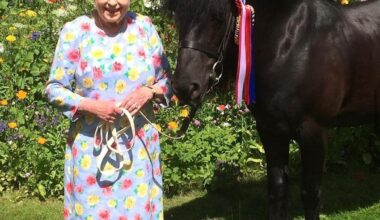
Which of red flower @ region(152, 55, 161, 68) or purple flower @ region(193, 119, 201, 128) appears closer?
red flower @ region(152, 55, 161, 68)

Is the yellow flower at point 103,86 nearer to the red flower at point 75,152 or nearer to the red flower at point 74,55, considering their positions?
the red flower at point 74,55

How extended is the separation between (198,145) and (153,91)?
1985 mm

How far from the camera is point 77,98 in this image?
236cm

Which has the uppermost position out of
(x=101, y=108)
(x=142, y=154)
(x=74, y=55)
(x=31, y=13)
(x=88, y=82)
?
(x=31, y=13)

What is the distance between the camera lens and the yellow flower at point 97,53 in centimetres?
238

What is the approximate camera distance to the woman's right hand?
2.33 meters

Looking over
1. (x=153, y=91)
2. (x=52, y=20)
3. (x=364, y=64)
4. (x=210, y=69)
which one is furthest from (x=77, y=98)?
(x=52, y=20)

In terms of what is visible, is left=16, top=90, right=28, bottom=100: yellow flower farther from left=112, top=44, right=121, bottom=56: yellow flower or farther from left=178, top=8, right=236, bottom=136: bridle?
left=112, top=44, right=121, bottom=56: yellow flower

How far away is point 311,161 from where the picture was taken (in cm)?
323

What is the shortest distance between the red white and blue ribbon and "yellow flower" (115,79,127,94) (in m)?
0.70

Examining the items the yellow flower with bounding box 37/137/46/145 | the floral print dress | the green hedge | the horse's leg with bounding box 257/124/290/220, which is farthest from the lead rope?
the yellow flower with bounding box 37/137/46/145

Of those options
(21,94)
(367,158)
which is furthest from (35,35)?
(367,158)

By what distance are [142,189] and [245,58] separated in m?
0.90

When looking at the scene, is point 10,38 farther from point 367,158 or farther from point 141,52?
point 367,158
